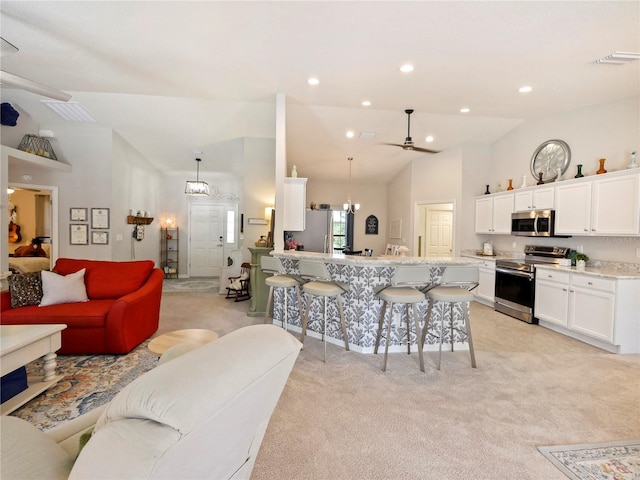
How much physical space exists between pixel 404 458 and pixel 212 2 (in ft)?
11.2

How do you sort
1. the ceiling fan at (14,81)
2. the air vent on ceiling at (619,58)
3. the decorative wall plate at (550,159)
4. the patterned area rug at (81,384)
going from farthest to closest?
the decorative wall plate at (550,159), the air vent on ceiling at (619,58), the ceiling fan at (14,81), the patterned area rug at (81,384)

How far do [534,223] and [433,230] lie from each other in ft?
8.33

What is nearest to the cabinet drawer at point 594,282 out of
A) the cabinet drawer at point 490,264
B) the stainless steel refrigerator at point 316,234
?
the cabinet drawer at point 490,264

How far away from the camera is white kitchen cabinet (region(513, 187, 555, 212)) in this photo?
4414 millimetres

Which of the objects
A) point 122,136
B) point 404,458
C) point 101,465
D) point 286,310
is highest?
point 122,136

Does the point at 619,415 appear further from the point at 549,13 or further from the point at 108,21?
the point at 108,21

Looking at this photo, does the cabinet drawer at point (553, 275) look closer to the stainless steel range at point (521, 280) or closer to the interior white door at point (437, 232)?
the stainless steel range at point (521, 280)

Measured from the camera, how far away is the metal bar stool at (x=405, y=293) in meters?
2.81

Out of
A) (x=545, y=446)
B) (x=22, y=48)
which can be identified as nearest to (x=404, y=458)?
(x=545, y=446)

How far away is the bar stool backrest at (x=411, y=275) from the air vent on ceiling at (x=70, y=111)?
5.19 meters

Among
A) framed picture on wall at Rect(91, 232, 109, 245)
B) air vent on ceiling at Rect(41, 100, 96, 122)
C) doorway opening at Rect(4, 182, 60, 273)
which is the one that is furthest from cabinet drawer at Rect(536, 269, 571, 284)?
doorway opening at Rect(4, 182, 60, 273)

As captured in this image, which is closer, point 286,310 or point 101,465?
point 101,465

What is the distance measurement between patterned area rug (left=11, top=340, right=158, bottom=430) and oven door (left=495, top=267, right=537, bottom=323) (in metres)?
4.77

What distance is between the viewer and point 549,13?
243 centimetres
